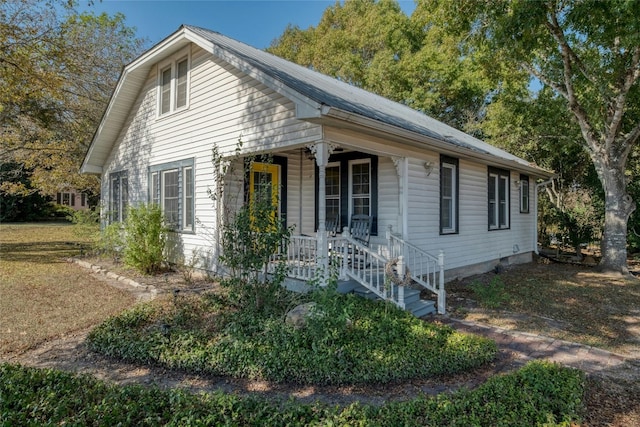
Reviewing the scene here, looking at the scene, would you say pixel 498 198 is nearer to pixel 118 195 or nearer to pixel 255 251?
pixel 255 251

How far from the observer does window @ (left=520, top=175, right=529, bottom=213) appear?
12828 mm

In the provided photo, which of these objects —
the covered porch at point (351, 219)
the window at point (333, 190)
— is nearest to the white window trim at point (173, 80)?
the covered porch at point (351, 219)

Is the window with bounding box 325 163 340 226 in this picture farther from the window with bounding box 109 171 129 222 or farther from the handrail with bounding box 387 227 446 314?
the window with bounding box 109 171 129 222

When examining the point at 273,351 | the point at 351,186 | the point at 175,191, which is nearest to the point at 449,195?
the point at 351,186

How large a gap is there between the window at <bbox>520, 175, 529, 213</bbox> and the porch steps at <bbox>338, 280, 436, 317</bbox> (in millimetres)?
8304

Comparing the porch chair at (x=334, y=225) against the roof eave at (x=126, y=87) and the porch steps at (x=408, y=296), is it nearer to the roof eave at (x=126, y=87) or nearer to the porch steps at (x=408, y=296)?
the porch steps at (x=408, y=296)

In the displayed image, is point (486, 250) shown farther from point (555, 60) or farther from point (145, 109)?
point (145, 109)

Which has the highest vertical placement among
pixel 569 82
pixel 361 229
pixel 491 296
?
pixel 569 82

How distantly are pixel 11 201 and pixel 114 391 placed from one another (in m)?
33.9

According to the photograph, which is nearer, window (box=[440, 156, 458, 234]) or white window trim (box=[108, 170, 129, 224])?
window (box=[440, 156, 458, 234])

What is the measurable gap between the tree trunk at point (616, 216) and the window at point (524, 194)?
2244 millimetres

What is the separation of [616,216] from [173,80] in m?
12.9

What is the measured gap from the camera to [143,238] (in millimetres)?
8445

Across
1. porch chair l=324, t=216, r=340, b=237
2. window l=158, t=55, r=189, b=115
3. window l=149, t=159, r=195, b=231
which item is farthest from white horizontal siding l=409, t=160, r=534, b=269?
window l=158, t=55, r=189, b=115
